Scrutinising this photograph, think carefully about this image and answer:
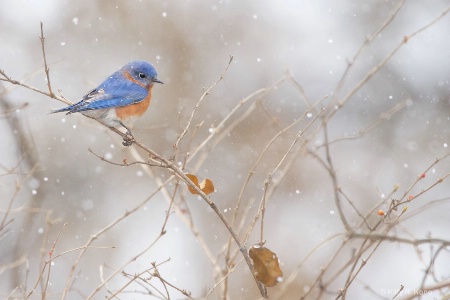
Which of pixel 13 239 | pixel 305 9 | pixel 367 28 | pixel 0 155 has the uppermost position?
pixel 305 9

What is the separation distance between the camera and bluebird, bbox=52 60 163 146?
12.4 feet

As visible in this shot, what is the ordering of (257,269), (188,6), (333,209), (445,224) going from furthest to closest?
(188,6) → (333,209) → (445,224) → (257,269)

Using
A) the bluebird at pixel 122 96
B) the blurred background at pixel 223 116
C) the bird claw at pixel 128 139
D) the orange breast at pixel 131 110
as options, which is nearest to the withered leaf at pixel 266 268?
the bird claw at pixel 128 139

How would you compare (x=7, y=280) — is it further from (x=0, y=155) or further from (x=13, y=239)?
(x=0, y=155)

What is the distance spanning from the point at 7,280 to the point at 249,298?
342cm

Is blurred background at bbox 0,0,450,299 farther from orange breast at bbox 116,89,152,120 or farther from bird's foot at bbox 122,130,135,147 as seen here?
bird's foot at bbox 122,130,135,147

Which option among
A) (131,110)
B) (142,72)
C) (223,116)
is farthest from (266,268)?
(223,116)

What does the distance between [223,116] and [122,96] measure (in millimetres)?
5996

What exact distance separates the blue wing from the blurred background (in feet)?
15.7

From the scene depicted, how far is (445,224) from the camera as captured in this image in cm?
885

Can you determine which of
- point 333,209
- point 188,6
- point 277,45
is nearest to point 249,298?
point 333,209

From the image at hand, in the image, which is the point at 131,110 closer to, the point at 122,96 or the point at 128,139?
the point at 122,96

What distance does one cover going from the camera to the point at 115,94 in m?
3.94

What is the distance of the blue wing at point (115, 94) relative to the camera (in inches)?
148
